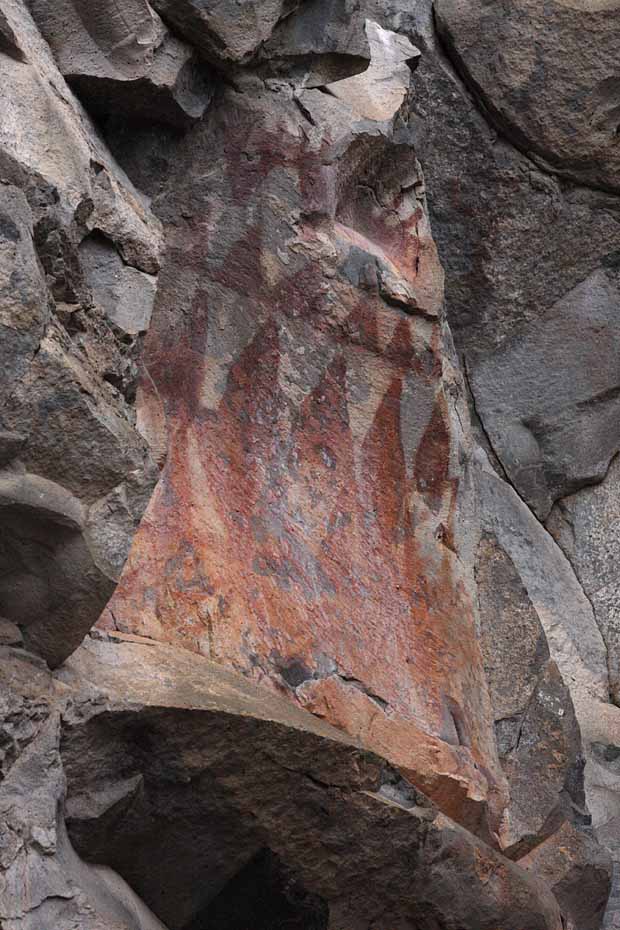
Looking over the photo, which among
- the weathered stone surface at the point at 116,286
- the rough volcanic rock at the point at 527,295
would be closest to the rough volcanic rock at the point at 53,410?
the weathered stone surface at the point at 116,286

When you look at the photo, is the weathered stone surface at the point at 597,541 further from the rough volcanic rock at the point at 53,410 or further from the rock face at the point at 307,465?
the rough volcanic rock at the point at 53,410

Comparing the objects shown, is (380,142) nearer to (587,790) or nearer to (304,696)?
(304,696)

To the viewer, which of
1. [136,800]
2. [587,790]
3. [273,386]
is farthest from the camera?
[587,790]

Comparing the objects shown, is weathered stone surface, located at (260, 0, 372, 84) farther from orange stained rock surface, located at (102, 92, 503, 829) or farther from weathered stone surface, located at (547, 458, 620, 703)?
weathered stone surface, located at (547, 458, 620, 703)

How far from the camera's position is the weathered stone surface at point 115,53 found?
269 centimetres

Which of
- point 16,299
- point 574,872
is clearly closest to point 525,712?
point 574,872

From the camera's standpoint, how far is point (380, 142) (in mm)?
3207

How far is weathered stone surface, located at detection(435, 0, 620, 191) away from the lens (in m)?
3.76

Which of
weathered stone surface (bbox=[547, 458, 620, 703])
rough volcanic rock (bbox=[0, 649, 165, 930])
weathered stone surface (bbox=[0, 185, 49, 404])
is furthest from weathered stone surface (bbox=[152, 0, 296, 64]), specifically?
weathered stone surface (bbox=[547, 458, 620, 703])

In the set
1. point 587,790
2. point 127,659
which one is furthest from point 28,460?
point 587,790

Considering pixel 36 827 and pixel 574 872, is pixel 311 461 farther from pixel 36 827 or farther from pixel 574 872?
pixel 36 827

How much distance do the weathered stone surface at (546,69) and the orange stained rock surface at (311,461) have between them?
68 centimetres

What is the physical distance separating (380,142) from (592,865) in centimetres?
153

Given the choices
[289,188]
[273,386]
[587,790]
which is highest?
[289,188]
